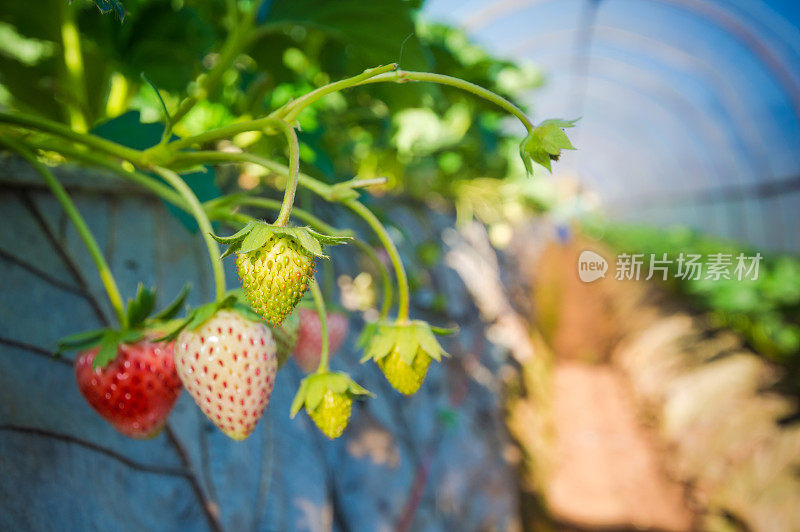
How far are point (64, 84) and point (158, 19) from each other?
33 centimetres

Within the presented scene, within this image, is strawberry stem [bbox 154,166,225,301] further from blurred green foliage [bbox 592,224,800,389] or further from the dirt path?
blurred green foliage [bbox 592,224,800,389]

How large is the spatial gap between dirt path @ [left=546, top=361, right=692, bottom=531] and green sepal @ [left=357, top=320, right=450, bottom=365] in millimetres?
3523

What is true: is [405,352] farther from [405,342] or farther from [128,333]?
[128,333]

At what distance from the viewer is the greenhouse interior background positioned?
54 centimetres

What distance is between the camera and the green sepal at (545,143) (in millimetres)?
420

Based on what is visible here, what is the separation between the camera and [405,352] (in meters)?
0.54

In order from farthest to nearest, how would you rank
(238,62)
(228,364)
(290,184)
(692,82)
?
(692,82) → (238,62) → (228,364) → (290,184)

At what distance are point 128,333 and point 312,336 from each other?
9.2 inches

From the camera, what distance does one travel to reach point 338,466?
1288 millimetres

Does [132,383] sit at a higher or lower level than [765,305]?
lower

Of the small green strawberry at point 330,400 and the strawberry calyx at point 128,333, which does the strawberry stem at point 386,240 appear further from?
the strawberry calyx at point 128,333

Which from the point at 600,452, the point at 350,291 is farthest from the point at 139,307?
the point at 600,452

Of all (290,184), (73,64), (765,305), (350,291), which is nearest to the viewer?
(290,184)

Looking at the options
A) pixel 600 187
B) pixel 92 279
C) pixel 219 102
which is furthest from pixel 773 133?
pixel 600 187
